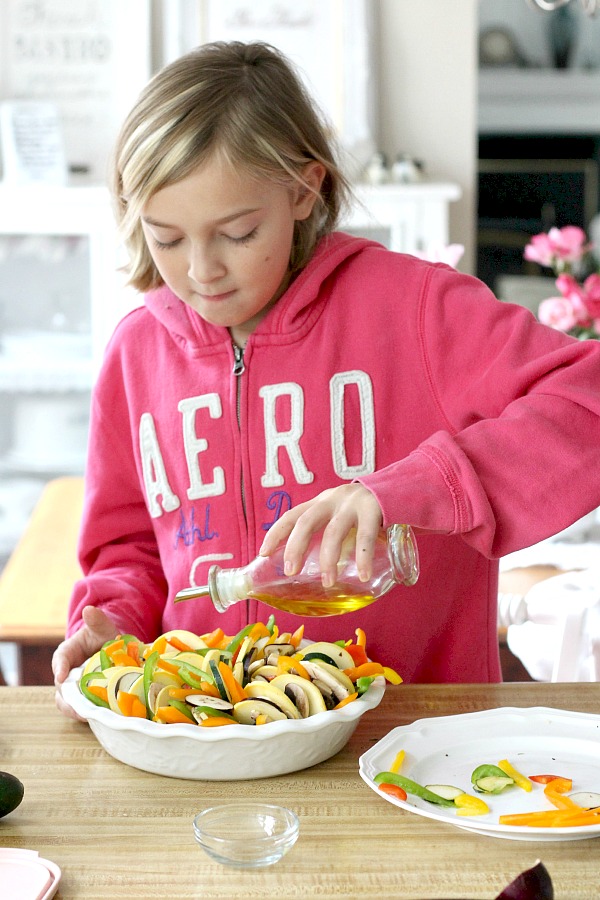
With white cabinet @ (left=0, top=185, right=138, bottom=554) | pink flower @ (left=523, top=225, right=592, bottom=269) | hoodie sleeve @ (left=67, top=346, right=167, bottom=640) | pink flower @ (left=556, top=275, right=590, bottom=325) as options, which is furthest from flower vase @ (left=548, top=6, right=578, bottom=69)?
hoodie sleeve @ (left=67, top=346, right=167, bottom=640)

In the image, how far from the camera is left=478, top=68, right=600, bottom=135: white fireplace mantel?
7082mm

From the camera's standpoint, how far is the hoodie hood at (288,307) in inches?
52.7

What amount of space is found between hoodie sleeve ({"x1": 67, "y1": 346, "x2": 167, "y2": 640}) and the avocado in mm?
469

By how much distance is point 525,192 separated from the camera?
25.3ft

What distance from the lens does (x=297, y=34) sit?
3297 millimetres

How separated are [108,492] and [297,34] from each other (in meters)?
2.26

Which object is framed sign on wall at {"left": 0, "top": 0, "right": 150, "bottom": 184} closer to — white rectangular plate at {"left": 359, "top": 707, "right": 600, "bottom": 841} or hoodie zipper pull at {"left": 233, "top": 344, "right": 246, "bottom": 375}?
hoodie zipper pull at {"left": 233, "top": 344, "right": 246, "bottom": 375}

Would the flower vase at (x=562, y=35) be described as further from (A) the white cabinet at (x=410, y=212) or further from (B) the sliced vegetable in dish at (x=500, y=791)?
(B) the sliced vegetable in dish at (x=500, y=791)

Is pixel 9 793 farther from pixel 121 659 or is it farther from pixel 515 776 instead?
pixel 515 776

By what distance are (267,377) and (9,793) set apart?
60cm

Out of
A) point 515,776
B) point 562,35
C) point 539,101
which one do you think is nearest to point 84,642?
point 515,776

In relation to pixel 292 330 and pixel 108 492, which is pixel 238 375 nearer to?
pixel 292 330

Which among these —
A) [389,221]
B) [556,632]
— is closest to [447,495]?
[556,632]

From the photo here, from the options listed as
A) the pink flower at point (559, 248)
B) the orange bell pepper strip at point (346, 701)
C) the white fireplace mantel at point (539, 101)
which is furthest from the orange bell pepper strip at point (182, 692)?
the white fireplace mantel at point (539, 101)
